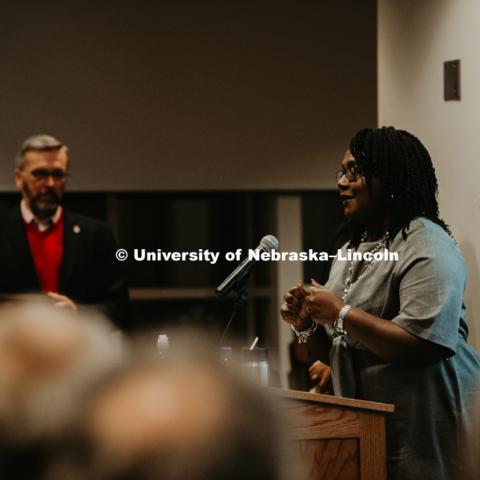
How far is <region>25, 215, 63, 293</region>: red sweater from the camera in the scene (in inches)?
126

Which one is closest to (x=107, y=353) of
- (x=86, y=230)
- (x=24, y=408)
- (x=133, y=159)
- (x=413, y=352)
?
(x=24, y=408)

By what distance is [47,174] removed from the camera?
330 cm

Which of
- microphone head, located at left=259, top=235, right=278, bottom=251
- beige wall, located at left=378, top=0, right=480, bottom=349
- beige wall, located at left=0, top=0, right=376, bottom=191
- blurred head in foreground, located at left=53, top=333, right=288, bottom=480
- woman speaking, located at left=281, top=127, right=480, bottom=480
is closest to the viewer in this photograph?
blurred head in foreground, located at left=53, top=333, right=288, bottom=480

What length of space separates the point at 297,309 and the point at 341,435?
342mm

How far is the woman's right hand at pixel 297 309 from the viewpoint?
2029mm

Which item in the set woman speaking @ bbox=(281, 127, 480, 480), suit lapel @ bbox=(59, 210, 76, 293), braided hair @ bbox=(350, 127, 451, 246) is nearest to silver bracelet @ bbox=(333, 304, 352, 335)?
woman speaking @ bbox=(281, 127, 480, 480)

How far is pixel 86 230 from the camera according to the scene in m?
3.31

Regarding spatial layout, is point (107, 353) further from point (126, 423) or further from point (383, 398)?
point (383, 398)

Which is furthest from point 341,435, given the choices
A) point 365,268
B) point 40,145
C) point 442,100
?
point 40,145

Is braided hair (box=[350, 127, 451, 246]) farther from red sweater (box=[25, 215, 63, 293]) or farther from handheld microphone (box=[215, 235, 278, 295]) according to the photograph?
red sweater (box=[25, 215, 63, 293])

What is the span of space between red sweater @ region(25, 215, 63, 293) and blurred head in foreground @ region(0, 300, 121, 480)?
2865mm

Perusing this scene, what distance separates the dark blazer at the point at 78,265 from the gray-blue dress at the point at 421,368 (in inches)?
47.7

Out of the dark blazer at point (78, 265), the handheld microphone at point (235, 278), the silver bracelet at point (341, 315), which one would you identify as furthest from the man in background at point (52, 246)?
the silver bracelet at point (341, 315)

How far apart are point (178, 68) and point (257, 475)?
4.59 meters
